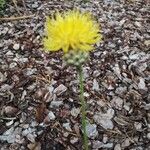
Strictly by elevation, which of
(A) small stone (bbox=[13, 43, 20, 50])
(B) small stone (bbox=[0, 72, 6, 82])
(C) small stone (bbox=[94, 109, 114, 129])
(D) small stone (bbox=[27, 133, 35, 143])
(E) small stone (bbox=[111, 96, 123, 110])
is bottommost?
(D) small stone (bbox=[27, 133, 35, 143])

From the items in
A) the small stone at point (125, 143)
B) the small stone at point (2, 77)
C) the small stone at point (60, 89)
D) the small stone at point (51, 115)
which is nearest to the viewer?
the small stone at point (125, 143)

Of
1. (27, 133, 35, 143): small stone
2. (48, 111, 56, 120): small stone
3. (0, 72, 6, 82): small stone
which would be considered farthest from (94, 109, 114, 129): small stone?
(0, 72, 6, 82): small stone

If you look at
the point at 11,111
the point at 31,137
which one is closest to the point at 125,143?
the point at 31,137

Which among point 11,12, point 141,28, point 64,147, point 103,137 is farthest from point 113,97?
point 11,12

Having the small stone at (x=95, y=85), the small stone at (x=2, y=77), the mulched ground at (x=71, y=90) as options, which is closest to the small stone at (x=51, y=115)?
the mulched ground at (x=71, y=90)

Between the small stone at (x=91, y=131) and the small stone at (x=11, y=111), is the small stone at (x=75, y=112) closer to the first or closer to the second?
the small stone at (x=91, y=131)

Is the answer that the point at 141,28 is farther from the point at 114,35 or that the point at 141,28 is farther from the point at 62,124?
the point at 62,124

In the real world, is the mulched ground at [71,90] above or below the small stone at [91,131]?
above

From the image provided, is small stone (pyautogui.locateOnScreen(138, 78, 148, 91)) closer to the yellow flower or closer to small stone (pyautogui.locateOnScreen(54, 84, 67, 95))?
→ small stone (pyautogui.locateOnScreen(54, 84, 67, 95))
